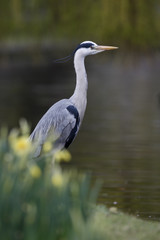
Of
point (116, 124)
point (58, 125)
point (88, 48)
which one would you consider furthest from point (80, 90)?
point (116, 124)

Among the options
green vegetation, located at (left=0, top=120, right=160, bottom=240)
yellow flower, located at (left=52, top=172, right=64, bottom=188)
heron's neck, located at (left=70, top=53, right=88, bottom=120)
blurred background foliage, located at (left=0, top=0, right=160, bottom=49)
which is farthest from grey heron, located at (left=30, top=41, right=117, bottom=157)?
blurred background foliage, located at (left=0, top=0, right=160, bottom=49)

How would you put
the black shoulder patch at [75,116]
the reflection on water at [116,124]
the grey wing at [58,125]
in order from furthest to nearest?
the reflection on water at [116,124]
the black shoulder patch at [75,116]
the grey wing at [58,125]

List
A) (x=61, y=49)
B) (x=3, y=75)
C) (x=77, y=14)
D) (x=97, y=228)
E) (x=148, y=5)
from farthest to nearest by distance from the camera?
(x=61, y=49) < (x=3, y=75) < (x=77, y=14) < (x=148, y=5) < (x=97, y=228)

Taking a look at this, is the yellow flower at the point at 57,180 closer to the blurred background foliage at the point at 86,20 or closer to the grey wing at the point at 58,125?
the grey wing at the point at 58,125

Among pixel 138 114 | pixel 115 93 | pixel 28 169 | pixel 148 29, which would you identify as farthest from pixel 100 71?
pixel 28 169

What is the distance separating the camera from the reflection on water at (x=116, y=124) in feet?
30.1

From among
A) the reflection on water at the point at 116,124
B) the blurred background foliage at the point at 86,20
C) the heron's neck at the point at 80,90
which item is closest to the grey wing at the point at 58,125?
the heron's neck at the point at 80,90

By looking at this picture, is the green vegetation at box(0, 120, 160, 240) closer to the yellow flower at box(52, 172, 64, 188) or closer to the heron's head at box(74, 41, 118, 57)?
the yellow flower at box(52, 172, 64, 188)

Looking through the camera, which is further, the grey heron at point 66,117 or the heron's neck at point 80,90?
the heron's neck at point 80,90

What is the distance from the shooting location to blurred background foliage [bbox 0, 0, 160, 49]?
14211 mm

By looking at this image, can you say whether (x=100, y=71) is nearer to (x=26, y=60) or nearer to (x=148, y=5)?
(x=26, y=60)

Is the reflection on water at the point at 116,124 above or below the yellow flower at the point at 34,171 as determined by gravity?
below

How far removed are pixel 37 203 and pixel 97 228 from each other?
35 centimetres

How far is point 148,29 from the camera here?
14.5 m
